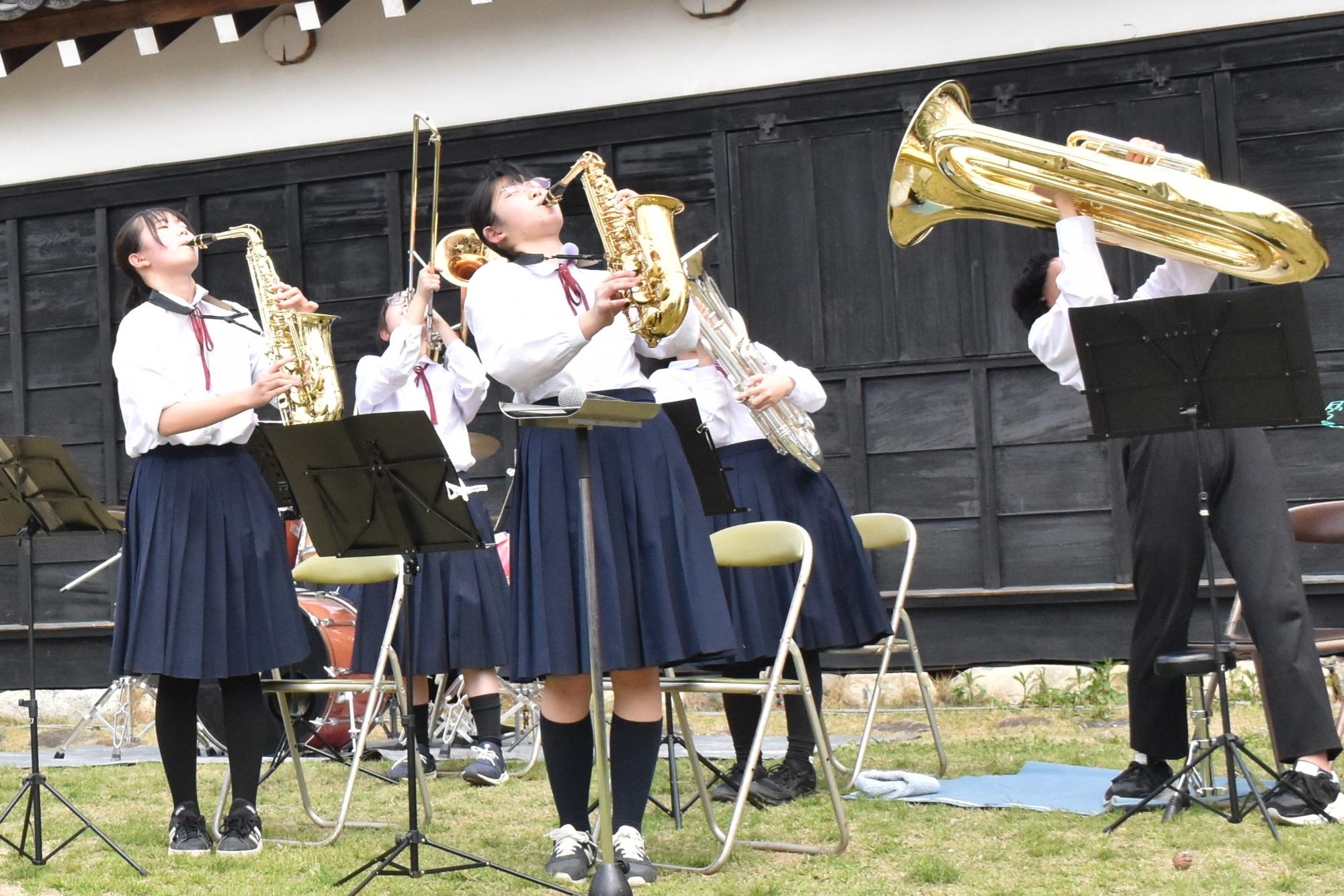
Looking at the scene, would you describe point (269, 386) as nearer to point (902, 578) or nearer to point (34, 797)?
point (34, 797)

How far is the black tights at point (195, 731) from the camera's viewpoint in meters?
4.94

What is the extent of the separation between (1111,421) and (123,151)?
7.04 metres

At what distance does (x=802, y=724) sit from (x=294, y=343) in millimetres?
2319

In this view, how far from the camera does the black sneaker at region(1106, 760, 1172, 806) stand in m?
5.05

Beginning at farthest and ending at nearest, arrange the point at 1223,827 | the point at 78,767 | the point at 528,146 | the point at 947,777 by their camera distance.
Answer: the point at 528,146 → the point at 78,767 → the point at 947,777 → the point at 1223,827

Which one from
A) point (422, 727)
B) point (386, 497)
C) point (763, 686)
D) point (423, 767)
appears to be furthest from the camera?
point (422, 727)

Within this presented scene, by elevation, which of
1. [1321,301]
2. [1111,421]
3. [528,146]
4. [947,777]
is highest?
[528,146]

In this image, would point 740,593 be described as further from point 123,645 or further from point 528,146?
point 528,146

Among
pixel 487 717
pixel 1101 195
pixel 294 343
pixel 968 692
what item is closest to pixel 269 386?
pixel 294 343

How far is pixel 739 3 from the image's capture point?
8.40m

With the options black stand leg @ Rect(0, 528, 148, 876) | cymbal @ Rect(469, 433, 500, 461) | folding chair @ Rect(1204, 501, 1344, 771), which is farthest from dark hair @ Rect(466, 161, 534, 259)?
cymbal @ Rect(469, 433, 500, 461)

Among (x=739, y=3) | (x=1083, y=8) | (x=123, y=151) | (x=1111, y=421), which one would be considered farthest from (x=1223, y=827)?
(x=123, y=151)

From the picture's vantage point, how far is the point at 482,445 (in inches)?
297

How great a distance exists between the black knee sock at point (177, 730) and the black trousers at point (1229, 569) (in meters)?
3.13
